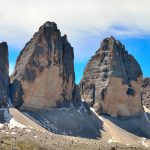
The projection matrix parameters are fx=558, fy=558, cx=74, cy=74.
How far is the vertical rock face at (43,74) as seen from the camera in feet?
446

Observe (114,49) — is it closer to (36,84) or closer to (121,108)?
(121,108)

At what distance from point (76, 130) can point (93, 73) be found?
3703cm

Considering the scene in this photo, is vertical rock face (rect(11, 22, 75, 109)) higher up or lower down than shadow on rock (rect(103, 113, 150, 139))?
higher up

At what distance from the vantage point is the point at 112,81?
535 ft

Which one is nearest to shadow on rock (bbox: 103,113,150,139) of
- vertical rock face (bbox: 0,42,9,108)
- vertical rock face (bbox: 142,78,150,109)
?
vertical rock face (bbox: 142,78,150,109)

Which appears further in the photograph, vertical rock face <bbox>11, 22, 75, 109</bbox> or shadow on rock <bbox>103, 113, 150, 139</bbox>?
shadow on rock <bbox>103, 113, 150, 139</bbox>

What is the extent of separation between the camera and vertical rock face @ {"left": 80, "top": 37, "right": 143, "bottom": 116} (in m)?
162

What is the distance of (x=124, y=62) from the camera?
170750 millimetres

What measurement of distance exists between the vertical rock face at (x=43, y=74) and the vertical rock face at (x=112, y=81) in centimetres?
1674

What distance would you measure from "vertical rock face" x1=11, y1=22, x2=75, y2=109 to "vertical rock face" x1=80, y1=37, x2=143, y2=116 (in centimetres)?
1674

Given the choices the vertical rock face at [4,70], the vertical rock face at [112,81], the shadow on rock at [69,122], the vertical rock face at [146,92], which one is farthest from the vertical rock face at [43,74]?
the vertical rock face at [146,92]

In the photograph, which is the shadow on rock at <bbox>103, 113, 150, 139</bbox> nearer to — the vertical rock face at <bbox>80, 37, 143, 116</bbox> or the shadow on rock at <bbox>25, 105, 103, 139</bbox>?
the vertical rock face at <bbox>80, 37, 143, 116</bbox>

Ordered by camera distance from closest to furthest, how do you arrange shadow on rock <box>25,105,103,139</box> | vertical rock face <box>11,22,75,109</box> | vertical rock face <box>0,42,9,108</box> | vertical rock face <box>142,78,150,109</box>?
vertical rock face <box>0,42,9,108</box> → shadow on rock <box>25,105,103,139</box> → vertical rock face <box>11,22,75,109</box> → vertical rock face <box>142,78,150,109</box>

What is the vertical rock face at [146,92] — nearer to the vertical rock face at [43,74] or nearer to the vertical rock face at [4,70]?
the vertical rock face at [43,74]
